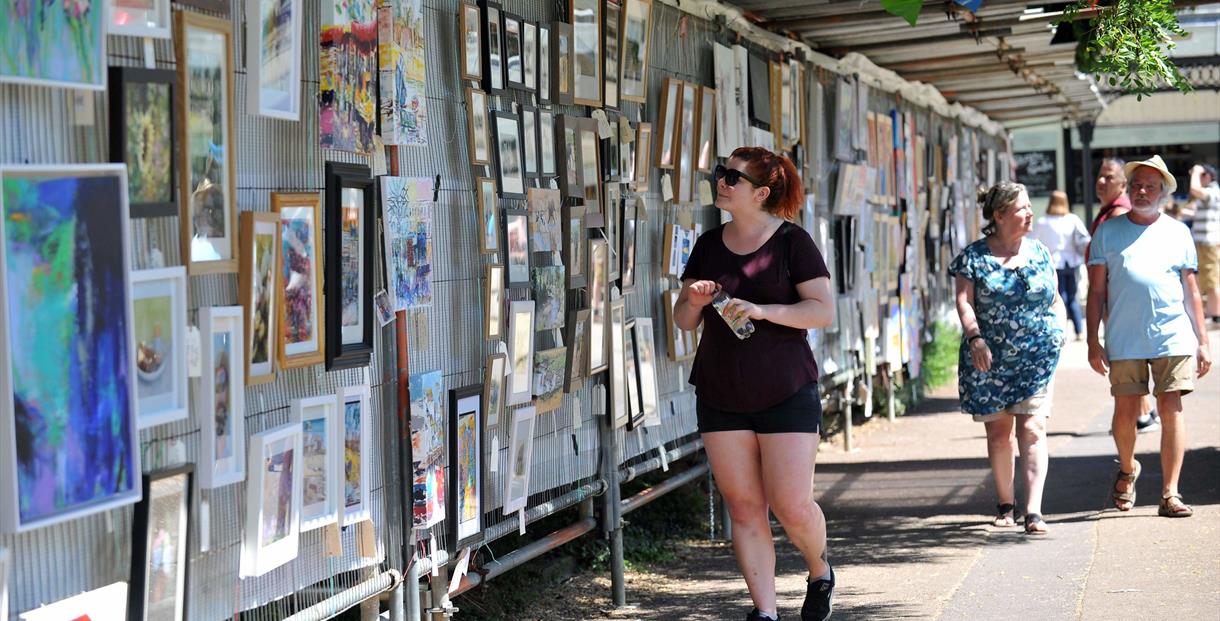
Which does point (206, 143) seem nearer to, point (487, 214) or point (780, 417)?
point (487, 214)

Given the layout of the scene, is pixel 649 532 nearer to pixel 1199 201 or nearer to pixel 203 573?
pixel 203 573

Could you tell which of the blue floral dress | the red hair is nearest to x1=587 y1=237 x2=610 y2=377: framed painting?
the red hair

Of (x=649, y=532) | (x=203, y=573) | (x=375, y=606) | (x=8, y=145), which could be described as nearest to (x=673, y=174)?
(x=649, y=532)

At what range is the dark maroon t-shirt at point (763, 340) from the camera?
204 inches

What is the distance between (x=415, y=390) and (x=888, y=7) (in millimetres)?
1838

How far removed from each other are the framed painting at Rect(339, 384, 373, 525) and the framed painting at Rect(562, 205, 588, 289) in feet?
5.33

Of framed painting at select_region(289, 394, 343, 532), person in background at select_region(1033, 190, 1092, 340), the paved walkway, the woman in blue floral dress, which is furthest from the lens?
person in background at select_region(1033, 190, 1092, 340)

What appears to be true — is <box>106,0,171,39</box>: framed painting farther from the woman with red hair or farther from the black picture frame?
the woman with red hair

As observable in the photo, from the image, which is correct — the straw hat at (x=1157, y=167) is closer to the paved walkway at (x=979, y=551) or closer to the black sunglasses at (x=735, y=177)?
the paved walkway at (x=979, y=551)

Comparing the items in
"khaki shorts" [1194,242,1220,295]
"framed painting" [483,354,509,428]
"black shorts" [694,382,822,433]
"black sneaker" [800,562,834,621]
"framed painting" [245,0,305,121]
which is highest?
"framed painting" [245,0,305,121]

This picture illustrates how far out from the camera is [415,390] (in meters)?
4.45

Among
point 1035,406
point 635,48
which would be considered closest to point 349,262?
point 635,48

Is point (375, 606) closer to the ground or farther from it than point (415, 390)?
closer to the ground

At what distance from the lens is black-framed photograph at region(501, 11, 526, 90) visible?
16.6ft
